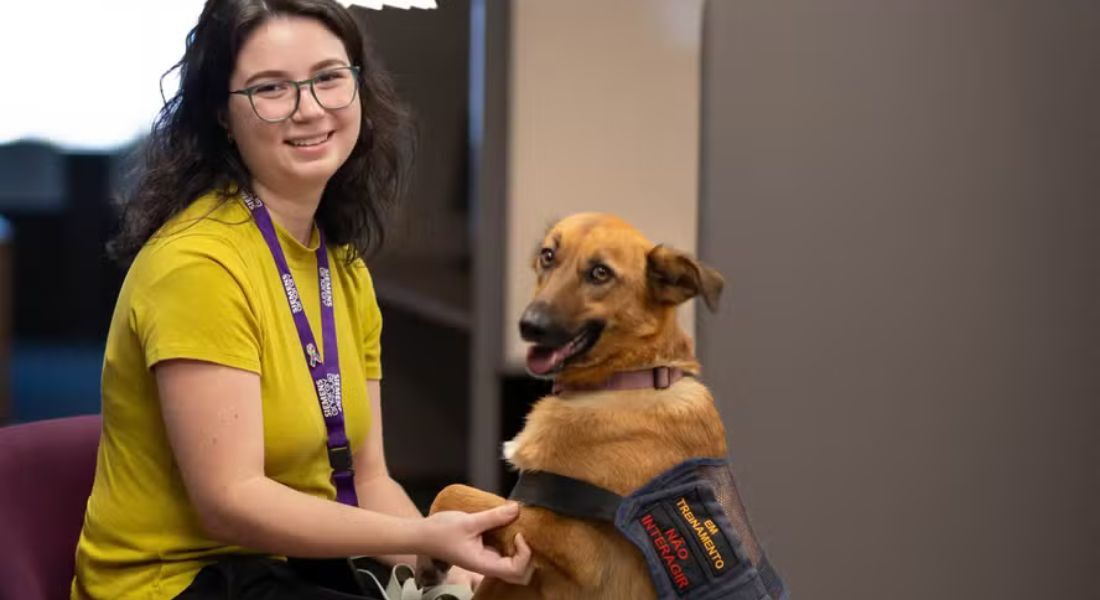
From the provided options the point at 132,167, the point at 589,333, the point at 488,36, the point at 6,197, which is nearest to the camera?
the point at 589,333

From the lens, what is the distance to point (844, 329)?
2.85 metres

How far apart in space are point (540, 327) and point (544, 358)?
0.16 ft

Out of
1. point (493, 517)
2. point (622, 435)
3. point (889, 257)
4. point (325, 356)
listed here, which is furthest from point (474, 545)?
point (889, 257)

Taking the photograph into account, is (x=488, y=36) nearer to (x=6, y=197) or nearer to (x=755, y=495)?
(x=755, y=495)

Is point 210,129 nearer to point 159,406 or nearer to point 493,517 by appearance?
point 159,406

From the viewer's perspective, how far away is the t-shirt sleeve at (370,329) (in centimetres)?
188

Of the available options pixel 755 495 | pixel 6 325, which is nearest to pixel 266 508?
pixel 755 495

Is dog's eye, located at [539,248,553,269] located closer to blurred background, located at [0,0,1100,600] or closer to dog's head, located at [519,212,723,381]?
dog's head, located at [519,212,723,381]

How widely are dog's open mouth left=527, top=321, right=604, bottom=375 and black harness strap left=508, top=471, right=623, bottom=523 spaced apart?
127 mm

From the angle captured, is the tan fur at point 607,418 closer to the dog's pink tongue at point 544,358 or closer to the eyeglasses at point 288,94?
the dog's pink tongue at point 544,358

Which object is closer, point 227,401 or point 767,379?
point 227,401

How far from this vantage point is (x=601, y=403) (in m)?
1.62

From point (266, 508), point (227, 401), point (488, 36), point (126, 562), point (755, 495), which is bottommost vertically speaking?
point (755, 495)

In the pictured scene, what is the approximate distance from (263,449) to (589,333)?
0.41 meters
